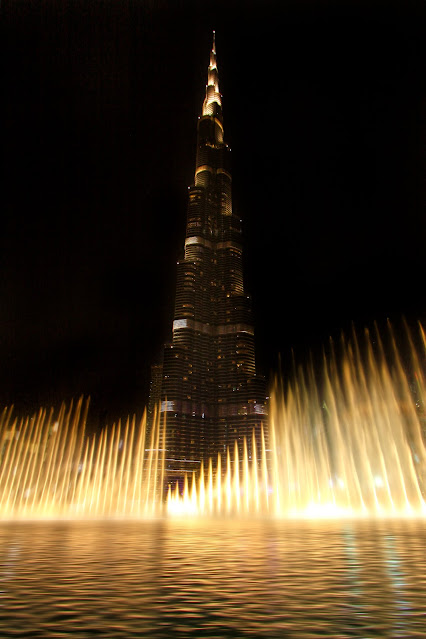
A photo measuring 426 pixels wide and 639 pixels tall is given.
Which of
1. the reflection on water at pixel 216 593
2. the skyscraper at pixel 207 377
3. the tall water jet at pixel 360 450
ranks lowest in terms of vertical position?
the reflection on water at pixel 216 593

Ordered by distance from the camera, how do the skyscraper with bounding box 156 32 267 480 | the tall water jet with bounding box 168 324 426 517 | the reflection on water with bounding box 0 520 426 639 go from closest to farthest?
the reflection on water with bounding box 0 520 426 639
the tall water jet with bounding box 168 324 426 517
the skyscraper with bounding box 156 32 267 480

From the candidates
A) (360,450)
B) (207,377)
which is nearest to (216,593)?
(360,450)

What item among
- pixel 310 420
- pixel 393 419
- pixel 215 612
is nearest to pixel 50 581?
pixel 215 612

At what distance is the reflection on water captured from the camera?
4.76m

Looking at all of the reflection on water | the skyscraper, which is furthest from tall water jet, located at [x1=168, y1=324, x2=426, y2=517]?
the skyscraper

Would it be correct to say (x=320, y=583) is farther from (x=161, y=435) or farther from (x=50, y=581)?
(x=161, y=435)

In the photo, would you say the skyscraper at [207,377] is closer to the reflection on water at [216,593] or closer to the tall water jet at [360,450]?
the tall water jet at [360,450]

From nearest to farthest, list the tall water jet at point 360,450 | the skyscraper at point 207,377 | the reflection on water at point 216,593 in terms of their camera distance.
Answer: the reflection on water at point 216,593, the tall water jet at point 360,450, the skyscraper at point 207,377

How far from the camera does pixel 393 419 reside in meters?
49.8

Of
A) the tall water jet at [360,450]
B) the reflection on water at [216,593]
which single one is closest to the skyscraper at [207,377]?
the tall water jet at [360,450]

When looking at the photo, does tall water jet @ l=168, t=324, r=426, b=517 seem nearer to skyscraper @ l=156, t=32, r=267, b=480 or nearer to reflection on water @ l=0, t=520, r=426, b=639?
reflection on water @ l=0, t=520, r=426, b=639

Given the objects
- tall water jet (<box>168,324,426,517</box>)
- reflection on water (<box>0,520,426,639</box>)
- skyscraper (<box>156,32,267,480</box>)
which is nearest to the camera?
reflection on water (<box>0,520,426,639</box>)

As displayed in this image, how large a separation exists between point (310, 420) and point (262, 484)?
226 feet

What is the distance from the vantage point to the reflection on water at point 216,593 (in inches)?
187
